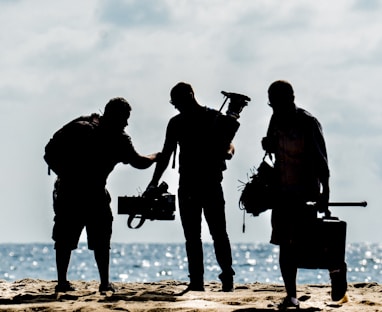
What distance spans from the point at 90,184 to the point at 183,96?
1.47 m

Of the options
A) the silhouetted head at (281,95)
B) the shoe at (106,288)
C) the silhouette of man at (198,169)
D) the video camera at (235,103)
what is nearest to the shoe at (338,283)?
the silhouetted head at (281,95)

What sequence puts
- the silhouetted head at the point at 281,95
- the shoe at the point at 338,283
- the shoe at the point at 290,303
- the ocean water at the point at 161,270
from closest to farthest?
the shoe at the point at 290,303 → the silhouetted head at the point at 281,95 → the shoe at the point at 338,283 → the ocean water at the point at 161,270

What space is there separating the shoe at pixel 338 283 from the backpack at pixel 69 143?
10.5 feet

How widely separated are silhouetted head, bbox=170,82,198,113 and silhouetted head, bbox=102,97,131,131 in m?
0.52

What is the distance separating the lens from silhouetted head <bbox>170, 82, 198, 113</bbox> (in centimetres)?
1099

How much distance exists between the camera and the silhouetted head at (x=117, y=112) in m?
11.1

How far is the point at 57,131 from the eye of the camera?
1141 centimetres

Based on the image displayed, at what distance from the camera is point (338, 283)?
387 inches

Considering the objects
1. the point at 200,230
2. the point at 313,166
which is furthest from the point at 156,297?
the point at 313,166

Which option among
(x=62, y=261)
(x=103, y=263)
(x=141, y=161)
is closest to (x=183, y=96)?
(x=141, y=161)

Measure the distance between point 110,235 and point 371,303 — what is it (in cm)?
315

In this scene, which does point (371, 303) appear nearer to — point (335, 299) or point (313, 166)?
point (335, 299)

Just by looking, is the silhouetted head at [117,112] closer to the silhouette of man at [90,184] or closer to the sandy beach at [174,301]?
the silhouette of man at [90,184]

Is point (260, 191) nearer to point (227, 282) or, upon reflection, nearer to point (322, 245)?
point (322, 245)
